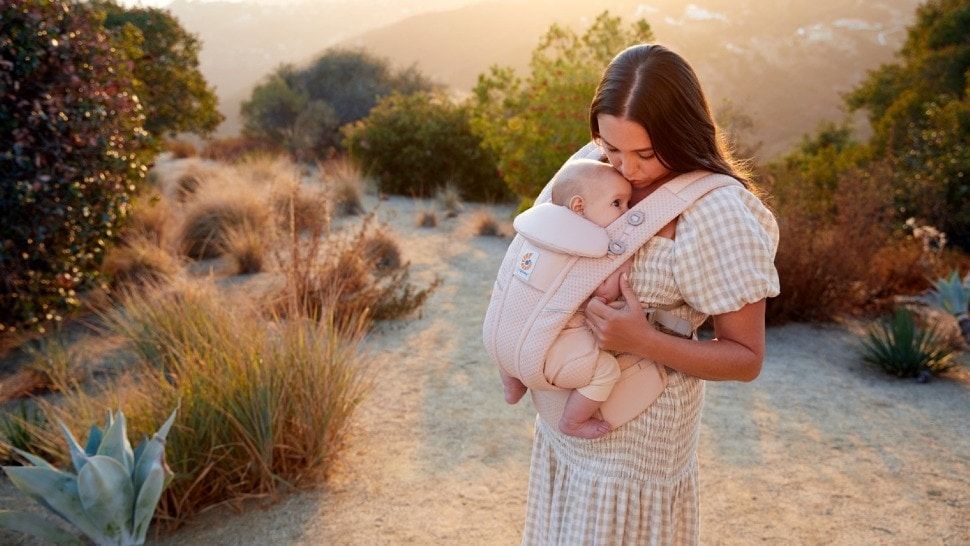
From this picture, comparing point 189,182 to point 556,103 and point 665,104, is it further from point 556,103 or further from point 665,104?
point 665,104

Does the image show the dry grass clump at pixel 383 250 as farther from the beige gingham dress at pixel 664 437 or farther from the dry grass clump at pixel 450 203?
the beige gingham dress at pixel 664 437

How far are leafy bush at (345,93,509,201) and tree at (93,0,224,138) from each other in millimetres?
3170

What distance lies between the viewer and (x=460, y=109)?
1530 cm

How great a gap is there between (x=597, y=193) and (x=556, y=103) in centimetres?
863

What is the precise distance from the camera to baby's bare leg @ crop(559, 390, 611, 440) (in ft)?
5.76

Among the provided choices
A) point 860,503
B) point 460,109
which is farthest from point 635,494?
point 460,109

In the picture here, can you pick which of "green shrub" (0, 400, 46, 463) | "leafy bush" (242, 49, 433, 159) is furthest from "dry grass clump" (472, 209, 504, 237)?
"leafy bush" (242, 49, 433, 159)

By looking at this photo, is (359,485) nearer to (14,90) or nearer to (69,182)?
(69,182)

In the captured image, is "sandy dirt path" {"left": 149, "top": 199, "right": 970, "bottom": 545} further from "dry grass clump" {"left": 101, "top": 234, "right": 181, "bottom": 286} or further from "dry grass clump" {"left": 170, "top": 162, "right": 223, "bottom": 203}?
"dry grass clump" {"left": 170, "top": 162, "right": 223, "bottom": 203}

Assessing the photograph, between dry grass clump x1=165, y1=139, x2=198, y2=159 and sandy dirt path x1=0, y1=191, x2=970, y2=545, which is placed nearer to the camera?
sandy dirt path x1=0, y1=191, x2=970, y2=545

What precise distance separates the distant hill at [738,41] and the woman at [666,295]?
108ft

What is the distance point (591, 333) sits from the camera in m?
1.77

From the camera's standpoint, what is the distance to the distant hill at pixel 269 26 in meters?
70.8

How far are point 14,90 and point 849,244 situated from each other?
7080 millimetres
